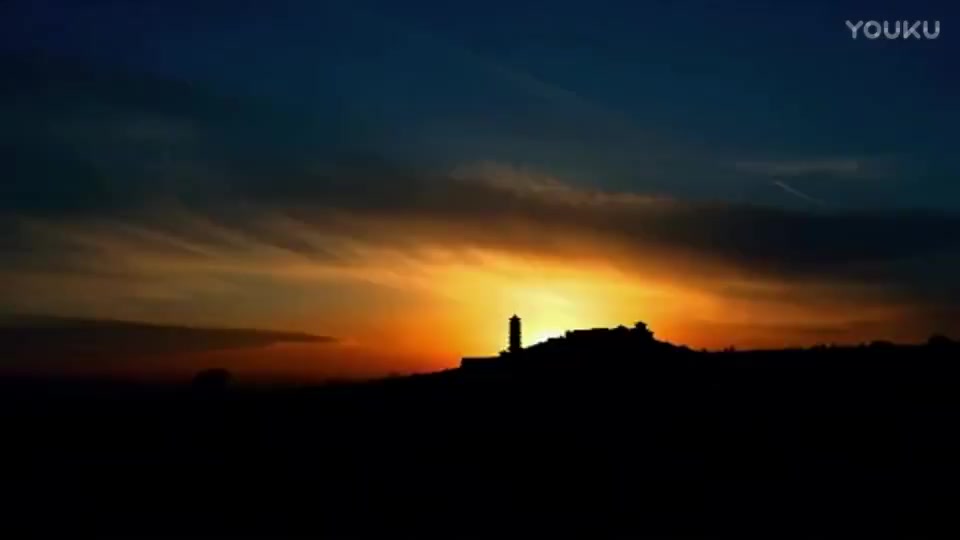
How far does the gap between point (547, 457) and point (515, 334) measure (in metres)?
11.0

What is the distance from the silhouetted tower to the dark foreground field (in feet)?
16.5

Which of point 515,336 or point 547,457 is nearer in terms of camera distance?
point 547,457

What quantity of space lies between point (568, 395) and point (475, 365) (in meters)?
6.53

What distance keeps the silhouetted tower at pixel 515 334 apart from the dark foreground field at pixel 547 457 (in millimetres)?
5040

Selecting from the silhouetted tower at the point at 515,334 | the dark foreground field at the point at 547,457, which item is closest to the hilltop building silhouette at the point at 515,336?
the silhouetted tower at the point at 515,334

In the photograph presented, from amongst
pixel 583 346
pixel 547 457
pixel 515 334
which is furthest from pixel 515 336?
pixel 547 457

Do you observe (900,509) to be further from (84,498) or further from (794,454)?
(84,498)

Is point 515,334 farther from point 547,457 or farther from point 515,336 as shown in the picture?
point 547,457

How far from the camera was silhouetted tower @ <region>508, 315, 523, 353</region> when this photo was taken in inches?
1361

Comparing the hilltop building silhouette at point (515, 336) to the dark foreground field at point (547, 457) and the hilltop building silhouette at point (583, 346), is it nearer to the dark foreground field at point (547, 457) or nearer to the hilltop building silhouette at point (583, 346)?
the hilltop building silhouette at point (583, 346)

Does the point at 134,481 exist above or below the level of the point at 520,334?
below

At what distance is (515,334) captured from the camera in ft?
115

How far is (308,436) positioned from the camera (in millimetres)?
26922

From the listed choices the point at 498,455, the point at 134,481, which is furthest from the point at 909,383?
the point at 134,481
